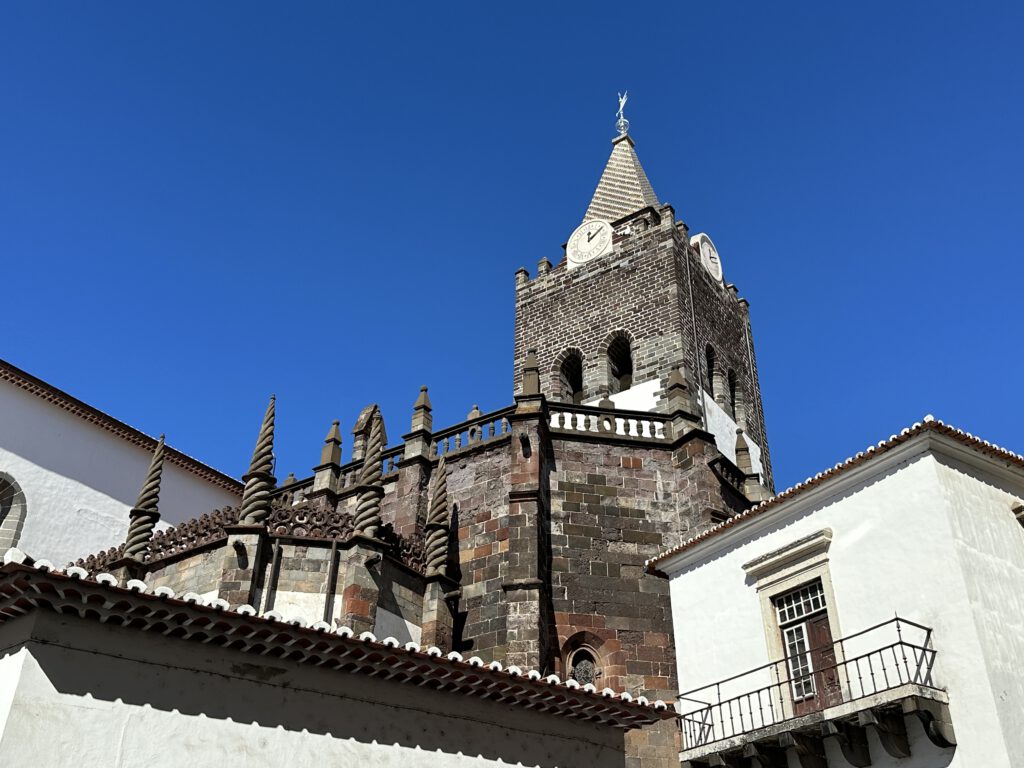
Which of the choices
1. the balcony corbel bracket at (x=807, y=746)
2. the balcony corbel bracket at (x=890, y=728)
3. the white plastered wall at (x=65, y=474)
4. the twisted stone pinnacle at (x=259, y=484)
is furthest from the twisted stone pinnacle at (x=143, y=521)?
the balcony corbel bracket at (x=890, y=728)

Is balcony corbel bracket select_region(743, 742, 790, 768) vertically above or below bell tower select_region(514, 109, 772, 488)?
below

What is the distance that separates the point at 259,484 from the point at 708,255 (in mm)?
21497

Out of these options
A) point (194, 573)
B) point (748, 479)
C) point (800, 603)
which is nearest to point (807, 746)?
point (800, 603)

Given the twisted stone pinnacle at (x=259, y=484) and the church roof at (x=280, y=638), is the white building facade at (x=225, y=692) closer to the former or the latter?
the church roof at (x=280, y=638)

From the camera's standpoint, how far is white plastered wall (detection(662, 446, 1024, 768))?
448 inches

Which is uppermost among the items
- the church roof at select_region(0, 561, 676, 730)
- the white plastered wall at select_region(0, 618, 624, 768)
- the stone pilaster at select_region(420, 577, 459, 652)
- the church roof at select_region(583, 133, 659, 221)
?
the church roof at select_region(583, 133, 659, 221)

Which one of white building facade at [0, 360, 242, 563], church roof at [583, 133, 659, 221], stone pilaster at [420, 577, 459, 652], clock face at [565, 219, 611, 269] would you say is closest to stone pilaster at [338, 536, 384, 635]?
stone pilaster at [420, 577, 459, 652]

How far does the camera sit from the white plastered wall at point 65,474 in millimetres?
23578

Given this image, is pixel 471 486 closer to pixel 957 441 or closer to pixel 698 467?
pixel 698 467

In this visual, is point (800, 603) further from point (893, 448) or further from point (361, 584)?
point (361, 584)

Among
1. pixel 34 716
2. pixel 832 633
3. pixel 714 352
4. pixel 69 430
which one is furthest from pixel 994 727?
pixel 69 430

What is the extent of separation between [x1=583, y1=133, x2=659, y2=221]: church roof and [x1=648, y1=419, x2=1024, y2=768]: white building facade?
72.3 ft

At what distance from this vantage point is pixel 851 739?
12.4 meters

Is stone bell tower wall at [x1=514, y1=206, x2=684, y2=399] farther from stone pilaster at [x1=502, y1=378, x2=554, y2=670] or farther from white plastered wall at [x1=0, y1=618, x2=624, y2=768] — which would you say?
white plastered wall at [x1=0, y1=618, x2=624, y2=768]
